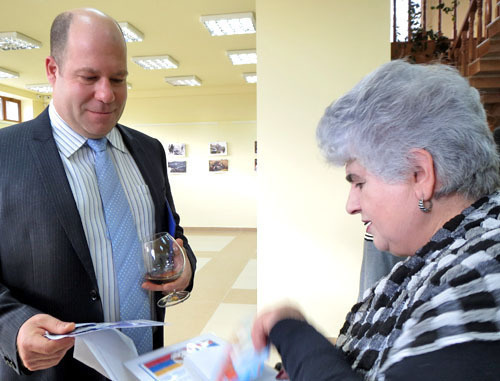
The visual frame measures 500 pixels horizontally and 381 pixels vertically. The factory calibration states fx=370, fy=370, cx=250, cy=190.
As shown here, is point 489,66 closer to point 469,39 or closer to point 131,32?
point 469,39

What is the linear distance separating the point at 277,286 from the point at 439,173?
2.83 metres

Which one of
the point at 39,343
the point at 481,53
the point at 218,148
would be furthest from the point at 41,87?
the point at 39,343

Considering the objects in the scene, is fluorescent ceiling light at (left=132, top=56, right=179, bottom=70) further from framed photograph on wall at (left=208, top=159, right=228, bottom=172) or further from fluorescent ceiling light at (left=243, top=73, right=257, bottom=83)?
framed photograph on wall at (left=208, top=159, right=228, bottom=172)

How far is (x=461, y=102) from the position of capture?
2.44 ft

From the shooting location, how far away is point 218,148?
963 centimetres

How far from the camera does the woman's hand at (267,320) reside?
766mm

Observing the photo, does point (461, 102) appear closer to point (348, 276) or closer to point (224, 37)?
point (348, 276)

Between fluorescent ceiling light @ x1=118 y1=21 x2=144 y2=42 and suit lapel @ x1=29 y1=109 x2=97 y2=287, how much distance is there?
473cm

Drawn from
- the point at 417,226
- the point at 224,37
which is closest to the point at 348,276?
the point at 417,226

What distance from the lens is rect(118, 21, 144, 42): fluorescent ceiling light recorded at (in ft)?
17.5

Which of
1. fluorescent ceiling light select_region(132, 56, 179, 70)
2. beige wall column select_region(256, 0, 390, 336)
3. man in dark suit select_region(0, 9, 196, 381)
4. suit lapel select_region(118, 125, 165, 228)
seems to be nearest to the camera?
man in dark suit select_region(0, 9, 196, 381)

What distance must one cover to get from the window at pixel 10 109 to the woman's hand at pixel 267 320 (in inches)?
447

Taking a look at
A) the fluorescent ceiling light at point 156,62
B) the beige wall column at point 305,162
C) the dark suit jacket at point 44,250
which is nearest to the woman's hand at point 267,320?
the dark suit jacket at point 44,250

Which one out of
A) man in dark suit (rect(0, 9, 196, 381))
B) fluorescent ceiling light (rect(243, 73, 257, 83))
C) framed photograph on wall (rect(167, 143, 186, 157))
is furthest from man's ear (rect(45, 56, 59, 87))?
framed photograph on wall (rect(167, 143, 186, 157))
